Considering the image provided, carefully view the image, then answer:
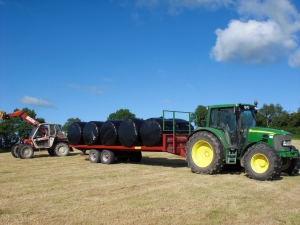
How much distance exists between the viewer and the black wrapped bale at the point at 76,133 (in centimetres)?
1512

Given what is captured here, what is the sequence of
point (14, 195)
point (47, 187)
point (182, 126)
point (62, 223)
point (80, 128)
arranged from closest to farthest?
1. point (62, 223)
2. point (14, 195)
3. point (47, 187)
4. point (182, 126)
5. point (80, 128)

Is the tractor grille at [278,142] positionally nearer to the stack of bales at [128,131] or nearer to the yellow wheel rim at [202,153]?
the yellow wheel rim at [202,153]

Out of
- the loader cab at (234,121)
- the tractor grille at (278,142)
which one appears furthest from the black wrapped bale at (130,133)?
the tractor grille at (278,142)

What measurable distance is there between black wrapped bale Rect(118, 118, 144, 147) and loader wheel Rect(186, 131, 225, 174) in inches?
100

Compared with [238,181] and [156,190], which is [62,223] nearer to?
[156,190]

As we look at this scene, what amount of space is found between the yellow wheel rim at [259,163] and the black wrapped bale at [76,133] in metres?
8.37

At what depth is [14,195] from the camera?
7.73 metres

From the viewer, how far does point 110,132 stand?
13.7 metres

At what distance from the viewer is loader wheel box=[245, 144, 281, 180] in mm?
8844

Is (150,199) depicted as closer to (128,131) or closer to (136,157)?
(128,131)

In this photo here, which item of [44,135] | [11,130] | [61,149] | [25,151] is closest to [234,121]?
[61,149]

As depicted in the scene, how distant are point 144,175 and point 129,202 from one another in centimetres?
380

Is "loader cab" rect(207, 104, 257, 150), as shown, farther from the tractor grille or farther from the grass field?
the grass field

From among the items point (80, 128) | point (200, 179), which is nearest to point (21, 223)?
point (200, 179)
